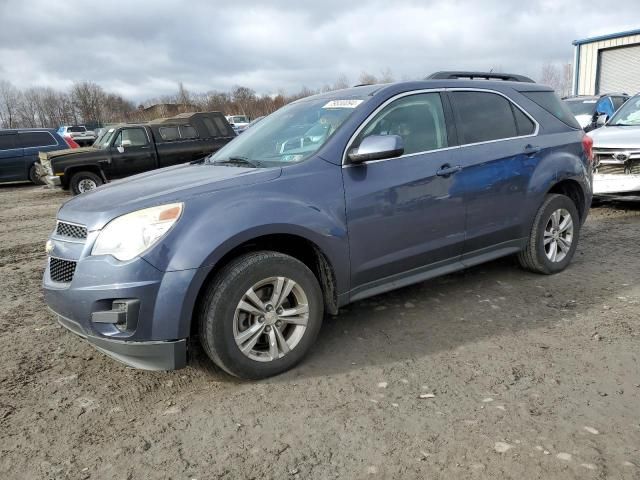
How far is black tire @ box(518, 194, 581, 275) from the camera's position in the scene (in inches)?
177

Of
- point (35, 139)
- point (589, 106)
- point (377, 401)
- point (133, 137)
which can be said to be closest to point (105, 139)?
point (133, 137)

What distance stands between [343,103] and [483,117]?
4.18ft

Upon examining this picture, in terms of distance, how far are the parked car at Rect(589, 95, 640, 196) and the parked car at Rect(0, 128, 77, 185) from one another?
14.4 metres

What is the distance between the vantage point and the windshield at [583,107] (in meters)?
12.0

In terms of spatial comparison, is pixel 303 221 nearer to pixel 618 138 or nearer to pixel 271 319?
pixel 271 319

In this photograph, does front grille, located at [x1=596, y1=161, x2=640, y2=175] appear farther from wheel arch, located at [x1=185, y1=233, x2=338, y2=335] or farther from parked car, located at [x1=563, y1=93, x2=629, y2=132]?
wheel arch, located at [x1=185, y1=233, x2=338, y2=335]

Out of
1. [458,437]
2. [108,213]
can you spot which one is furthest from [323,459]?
[108,213]

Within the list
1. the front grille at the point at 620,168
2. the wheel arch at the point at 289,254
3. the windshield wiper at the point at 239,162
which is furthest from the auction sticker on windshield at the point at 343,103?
the front grille at the point at 620,168

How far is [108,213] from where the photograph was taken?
9.21ft

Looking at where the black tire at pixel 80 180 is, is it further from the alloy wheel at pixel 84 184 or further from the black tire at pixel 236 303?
the black tire at pixel 236 303

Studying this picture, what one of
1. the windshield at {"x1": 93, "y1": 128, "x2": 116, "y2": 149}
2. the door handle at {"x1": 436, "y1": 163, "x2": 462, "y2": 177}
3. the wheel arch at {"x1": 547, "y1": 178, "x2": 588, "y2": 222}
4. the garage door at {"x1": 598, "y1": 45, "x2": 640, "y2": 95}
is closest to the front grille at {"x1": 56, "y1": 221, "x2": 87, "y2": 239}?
the door handle at {"x1": 436, "y1": 163, "x2": 462, "y2": 177}

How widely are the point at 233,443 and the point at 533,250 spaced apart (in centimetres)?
326

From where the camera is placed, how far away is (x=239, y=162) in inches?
145

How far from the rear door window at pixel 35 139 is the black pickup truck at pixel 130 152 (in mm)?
2688
